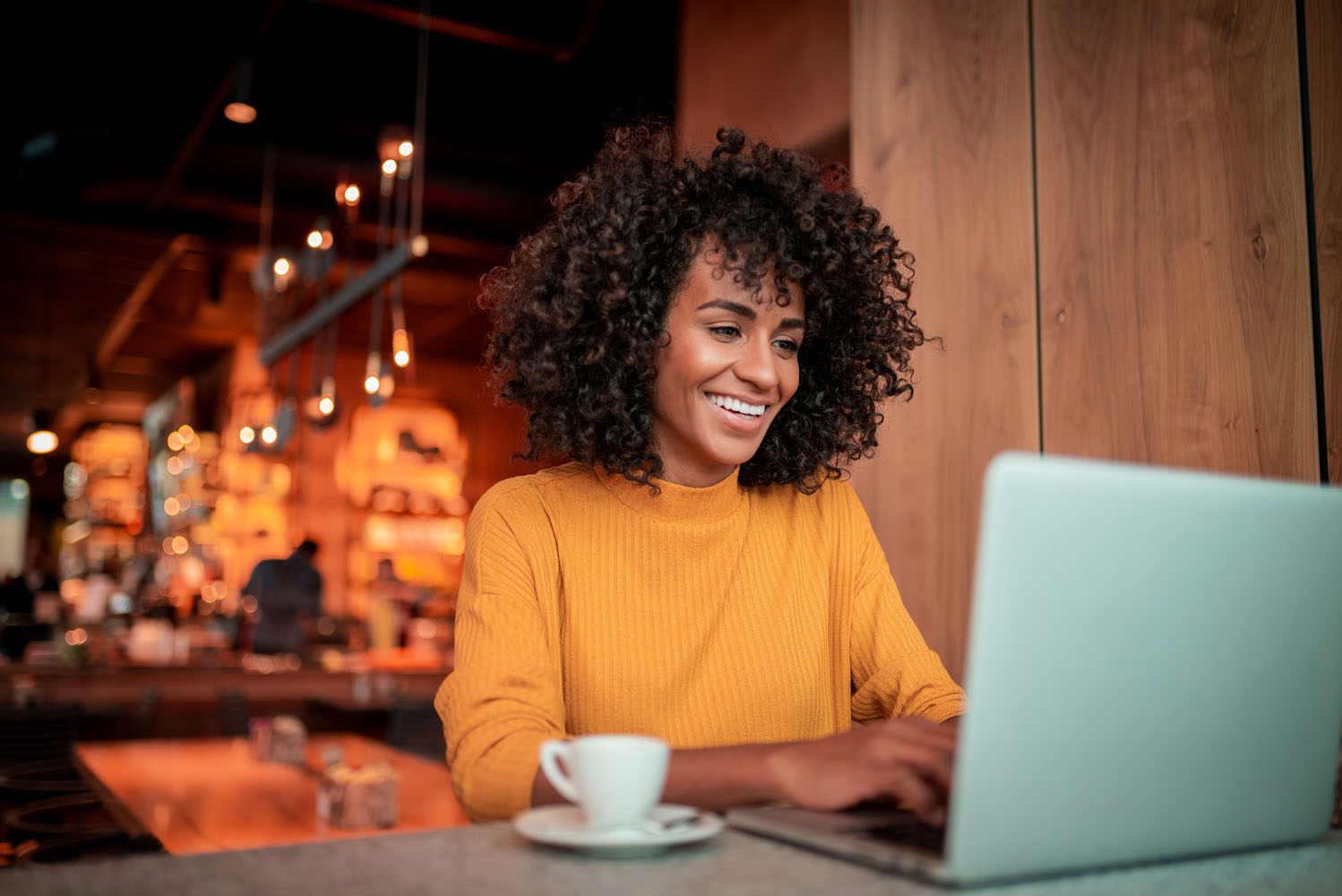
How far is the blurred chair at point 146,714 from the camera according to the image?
5473 mm

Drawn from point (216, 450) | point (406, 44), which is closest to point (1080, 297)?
point (406, 44)

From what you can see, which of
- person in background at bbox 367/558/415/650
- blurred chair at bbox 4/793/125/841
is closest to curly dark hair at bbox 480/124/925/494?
blurred chair at bbox 4/793/125/841

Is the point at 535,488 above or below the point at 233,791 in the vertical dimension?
above

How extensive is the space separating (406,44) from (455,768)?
15.2 feet

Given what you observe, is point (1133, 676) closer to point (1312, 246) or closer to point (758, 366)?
point (758, 366)

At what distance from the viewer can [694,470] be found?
160cm

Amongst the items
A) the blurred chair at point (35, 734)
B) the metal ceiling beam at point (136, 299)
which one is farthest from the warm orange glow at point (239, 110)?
the blurred chair at point (35, 734)

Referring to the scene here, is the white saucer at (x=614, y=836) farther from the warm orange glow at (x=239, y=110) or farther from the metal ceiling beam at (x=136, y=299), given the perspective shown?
the metal ceiling beam at (x=136, y=299)

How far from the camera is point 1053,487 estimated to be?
68 cm

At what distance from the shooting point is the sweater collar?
1557 millimetres

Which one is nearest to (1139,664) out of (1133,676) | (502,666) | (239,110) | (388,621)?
(1133,676)

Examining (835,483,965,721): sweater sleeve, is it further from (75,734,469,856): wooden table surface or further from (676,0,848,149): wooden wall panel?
(676,0,848,149): wooden wall panel

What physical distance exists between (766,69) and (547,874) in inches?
125

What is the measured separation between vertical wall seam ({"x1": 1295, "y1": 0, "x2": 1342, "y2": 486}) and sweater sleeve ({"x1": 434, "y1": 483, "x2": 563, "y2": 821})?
109 centimetres
